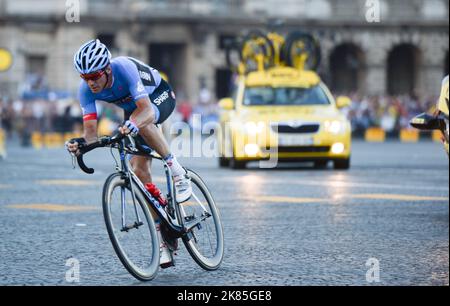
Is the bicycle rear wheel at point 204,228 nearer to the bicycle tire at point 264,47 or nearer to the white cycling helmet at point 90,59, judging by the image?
the white cycling helmet at point 90,59

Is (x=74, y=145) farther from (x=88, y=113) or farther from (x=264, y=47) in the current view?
(x=264, y=47)

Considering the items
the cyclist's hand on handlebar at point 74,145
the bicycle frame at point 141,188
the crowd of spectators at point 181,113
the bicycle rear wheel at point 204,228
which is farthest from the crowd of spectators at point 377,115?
the cyclist's hand on handlebar at point 74,145

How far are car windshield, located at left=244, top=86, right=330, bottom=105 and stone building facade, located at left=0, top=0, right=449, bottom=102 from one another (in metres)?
31.7

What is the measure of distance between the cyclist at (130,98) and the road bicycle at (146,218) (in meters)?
0.07

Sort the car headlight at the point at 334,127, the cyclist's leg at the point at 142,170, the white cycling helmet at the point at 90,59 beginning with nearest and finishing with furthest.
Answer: the white cycling helmet at the point at 90,59, the cyclist's leg at the point at 142,170, the car headlight at the point at 334,127

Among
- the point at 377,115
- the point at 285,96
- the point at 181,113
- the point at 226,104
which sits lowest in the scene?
the point at 377,115

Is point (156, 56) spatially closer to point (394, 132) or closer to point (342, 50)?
point (342, 50)

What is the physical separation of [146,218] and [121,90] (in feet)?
2.91

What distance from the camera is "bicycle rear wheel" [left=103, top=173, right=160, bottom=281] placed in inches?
305

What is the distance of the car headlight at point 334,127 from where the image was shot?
20406 mm

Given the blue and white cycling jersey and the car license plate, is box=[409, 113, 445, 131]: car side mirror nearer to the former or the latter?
the blue and white cycling jersey

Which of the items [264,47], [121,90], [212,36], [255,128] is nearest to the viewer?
[121,90]

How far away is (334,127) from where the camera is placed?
20453 mm

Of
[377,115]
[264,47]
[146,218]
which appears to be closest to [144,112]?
[146,218]
